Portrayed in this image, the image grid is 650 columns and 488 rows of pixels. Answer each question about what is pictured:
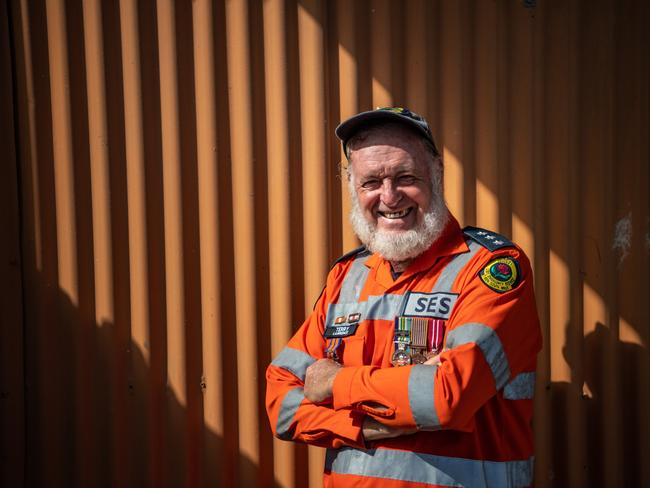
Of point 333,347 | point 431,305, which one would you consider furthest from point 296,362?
point 431,305

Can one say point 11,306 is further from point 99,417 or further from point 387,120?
point 387,120

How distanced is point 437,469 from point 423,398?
1.03 ft

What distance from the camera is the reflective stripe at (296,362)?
2150mm

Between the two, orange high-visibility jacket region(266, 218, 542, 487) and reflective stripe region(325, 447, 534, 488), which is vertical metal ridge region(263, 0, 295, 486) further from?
reflective stripe region(325, 447, 534, 488)

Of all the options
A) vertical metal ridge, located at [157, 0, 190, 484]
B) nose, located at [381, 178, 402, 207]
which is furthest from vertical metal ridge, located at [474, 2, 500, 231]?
vertical metal ridge, located at [157, 0, 190, 484]

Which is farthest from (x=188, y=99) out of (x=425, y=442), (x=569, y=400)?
(x=569, y=400)

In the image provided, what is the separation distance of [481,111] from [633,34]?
3.15ft

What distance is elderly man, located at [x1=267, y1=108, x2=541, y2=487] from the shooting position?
5.63 ft

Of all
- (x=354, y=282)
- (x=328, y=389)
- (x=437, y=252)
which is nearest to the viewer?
(x=328, y=389)

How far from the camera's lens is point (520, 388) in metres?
1.89

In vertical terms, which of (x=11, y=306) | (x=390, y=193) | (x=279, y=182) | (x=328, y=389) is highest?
(x=279, y=182)

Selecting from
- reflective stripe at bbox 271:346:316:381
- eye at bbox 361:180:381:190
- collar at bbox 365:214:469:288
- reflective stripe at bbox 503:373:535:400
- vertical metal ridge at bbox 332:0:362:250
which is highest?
vertical metal ridge at bbox 332:0:362:250

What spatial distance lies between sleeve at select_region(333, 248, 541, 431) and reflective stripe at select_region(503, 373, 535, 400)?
4cm

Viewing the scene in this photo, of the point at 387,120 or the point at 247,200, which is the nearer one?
the point at 387,120
